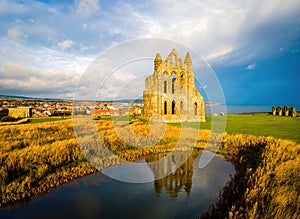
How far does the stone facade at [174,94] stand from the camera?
34375 mm

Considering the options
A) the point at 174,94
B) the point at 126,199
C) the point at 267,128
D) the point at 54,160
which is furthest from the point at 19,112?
the point at 267,128

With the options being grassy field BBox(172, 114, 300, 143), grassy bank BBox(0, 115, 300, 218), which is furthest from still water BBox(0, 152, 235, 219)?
grassy field BBox(172, 114, 300, 143)

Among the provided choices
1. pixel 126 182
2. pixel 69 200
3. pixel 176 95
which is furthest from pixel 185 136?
pixel 176 95

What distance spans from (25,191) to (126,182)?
3.79 metres

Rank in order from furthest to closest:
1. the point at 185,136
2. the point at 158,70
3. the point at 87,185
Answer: the point at 158,70, the point at 185,136, the point at 87,185

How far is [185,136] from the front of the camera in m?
18.3

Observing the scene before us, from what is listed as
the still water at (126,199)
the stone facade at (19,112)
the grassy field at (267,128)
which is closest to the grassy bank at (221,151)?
the still water at (126,199)

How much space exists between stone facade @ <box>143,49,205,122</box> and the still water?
24.1m

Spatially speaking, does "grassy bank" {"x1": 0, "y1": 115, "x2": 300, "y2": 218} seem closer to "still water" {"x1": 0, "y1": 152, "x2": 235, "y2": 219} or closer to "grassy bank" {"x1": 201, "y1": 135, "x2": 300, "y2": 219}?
"grassy bank" {"x1": 201, "y1": 135, "x2": 300, "y2": 219}

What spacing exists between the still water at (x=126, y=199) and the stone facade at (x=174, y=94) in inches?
950

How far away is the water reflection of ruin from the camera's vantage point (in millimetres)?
8281

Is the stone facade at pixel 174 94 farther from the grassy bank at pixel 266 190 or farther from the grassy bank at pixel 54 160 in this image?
the grassy bank at pixel 266 190

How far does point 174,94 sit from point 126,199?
2959cm

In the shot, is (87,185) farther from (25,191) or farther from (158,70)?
(158,70)
